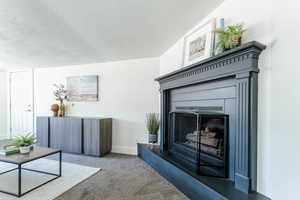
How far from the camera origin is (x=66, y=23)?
8.54ft

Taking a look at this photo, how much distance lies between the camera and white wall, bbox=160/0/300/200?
1.30 meters

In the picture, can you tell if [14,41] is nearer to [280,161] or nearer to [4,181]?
[4,181]

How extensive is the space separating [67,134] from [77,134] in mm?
290

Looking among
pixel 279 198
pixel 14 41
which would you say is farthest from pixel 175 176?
pixel 14 41

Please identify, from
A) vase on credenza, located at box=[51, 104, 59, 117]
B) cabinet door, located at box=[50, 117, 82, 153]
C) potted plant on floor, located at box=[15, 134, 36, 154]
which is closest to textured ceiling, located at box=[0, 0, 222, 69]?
vase on credenza, located at box=[51, 104, 59, 117]

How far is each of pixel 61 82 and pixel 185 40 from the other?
3.63m

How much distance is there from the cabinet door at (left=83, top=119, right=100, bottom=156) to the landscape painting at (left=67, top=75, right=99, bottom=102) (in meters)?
0.79

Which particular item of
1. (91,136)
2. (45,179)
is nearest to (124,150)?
(91,136)

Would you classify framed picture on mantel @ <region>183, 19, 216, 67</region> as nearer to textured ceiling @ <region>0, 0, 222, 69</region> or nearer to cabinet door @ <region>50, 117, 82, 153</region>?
textured ceiling @ <region>0, 0, 222, 69</region>

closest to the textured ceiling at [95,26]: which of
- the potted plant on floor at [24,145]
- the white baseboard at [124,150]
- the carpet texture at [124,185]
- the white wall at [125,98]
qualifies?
the white wall at [125,98]

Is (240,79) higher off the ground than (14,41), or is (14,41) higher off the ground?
(14,41)

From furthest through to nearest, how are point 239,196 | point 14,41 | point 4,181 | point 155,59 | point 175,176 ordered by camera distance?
1. point 155,59
2. point 14,41
3. point 4,181
4. point 175,176
5. point 239,196

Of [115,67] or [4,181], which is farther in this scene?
[115,67]

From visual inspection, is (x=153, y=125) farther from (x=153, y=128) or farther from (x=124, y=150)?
(x=124, y=150)
